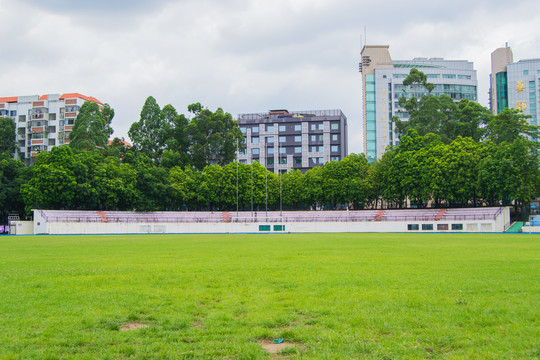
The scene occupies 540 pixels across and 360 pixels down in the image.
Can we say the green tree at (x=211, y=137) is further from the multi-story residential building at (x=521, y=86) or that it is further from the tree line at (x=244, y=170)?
the multi-story residential building at (x=521, y=86)

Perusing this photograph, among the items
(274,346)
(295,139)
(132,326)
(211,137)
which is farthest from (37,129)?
(274,346)

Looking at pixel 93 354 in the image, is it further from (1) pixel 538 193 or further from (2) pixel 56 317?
(1) pixel 538 193

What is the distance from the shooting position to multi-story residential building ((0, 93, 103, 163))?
101m

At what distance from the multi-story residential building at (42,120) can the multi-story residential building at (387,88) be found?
7216cm

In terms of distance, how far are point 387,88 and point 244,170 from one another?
2203 inches

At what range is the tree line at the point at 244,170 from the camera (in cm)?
6519

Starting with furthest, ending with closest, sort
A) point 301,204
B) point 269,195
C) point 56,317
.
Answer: point 301,204 < point 269,195 < point 56,317

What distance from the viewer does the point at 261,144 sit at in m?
121

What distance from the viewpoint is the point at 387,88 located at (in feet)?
388

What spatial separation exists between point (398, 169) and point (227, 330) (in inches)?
2712

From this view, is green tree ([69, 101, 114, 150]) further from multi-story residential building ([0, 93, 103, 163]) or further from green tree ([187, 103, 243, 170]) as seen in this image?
multi-story residential building ([0, 93, 103, 163])

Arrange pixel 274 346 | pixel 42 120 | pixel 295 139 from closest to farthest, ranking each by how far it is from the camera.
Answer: pixel 274 346 → pixel 42 120 → pixel 295 139

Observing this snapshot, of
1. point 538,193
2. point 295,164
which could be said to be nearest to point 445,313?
point 538,193

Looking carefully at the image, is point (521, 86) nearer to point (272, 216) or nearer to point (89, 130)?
point (272, 216)
